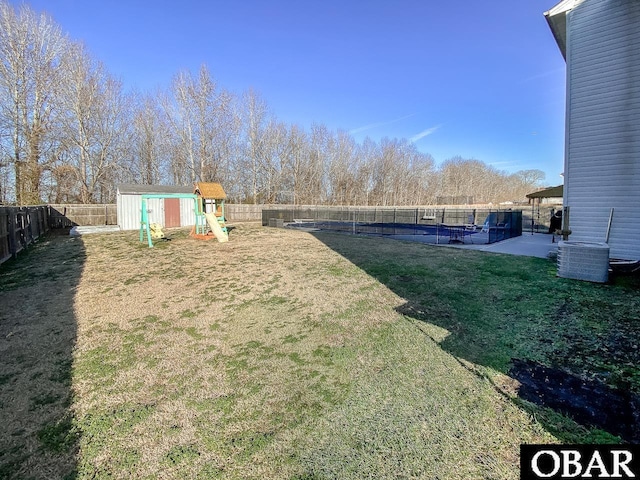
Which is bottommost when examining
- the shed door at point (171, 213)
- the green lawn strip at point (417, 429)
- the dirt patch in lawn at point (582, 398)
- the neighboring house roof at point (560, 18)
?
the green lawn strip at point (417, 429)

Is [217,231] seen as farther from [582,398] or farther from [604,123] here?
[604,123]

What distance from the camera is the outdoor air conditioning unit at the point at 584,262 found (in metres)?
5.45

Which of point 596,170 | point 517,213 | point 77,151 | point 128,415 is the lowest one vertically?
point 128,415

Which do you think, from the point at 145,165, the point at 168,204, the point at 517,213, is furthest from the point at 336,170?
the point at 517,213

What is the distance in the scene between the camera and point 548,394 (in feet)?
7.87

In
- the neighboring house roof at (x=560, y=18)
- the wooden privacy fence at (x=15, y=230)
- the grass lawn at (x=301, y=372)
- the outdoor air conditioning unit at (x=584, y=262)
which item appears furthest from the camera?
the wooden privacy fence at (x=15, y=230)

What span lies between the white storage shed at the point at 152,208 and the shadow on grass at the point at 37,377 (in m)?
11.5

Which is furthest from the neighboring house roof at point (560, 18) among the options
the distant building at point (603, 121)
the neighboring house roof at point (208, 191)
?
the neighboring house roof at point (208, 191)

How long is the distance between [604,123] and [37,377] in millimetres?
10781

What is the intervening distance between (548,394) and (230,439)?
98.1 inches

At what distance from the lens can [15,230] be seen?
8422 mm

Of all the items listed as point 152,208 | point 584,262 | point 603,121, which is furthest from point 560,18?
point 152,208

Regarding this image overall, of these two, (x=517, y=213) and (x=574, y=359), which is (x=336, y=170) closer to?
(x=517, y=213)

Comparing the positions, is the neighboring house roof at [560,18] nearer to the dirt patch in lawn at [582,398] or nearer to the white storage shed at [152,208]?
the dirt patch in lawn at [582,398]
